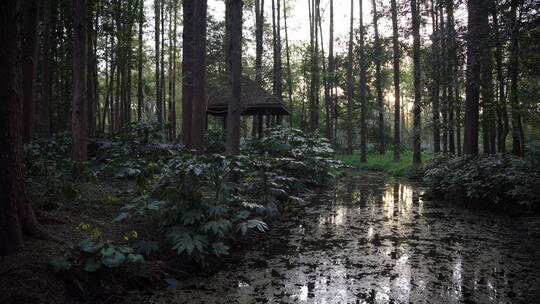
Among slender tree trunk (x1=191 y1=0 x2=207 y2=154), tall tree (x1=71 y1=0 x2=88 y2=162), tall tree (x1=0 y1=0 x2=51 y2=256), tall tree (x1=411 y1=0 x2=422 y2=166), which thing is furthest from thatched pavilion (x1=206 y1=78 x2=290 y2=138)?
tall tree (x1=0 y1=0 x2=51 y2=256)

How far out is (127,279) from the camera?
3.79 m

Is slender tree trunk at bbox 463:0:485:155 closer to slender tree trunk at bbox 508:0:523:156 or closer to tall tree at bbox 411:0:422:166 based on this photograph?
slender tree trunk at bbox 508:0:523:156

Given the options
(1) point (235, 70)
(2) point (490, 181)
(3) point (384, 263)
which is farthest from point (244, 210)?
(2) point (490, 181)

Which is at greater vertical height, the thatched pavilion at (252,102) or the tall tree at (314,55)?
the tall tree at (314,55)

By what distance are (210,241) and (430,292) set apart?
2.72m

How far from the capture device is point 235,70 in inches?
285

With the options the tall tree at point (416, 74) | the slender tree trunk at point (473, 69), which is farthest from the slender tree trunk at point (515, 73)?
the tall tree at point (416, 74)

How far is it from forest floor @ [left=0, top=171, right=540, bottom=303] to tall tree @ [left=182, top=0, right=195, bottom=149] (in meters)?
3.78

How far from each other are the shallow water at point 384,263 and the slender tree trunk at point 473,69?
3912 millimetres

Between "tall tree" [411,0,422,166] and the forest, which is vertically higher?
"tall tree" [411,0,422,166]

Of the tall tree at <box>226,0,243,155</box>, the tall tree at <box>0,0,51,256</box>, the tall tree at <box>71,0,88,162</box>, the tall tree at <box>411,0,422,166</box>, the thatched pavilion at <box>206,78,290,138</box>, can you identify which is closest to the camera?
the tall tree at <box>0,0,51,256</box>

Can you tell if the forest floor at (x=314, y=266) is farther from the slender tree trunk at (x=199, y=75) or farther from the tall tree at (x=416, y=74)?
the tall tree at (x=416, y=74)

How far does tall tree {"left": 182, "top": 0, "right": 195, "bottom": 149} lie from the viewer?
10.7m

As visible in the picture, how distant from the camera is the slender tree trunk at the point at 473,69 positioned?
9.36m
